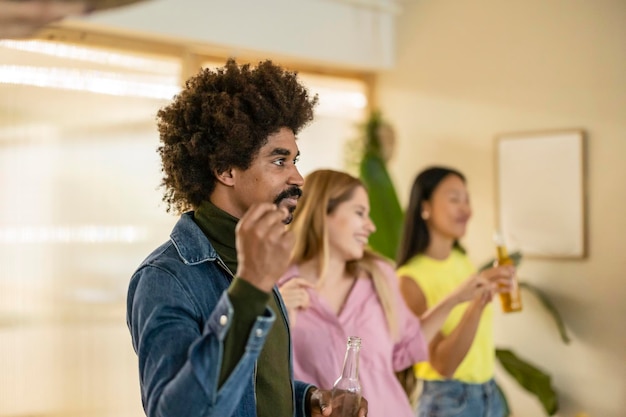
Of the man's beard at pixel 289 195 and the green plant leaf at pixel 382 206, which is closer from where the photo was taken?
the man's beard at pixel 289 195

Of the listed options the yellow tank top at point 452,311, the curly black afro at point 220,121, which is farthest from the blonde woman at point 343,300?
the curly black afro at point 220,121

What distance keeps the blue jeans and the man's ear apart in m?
1.75

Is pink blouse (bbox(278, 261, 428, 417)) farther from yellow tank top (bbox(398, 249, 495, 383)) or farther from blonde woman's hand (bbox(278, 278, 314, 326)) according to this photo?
yellow tank top (bbox(398, 249, 495, 383))

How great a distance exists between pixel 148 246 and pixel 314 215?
166 centimetres

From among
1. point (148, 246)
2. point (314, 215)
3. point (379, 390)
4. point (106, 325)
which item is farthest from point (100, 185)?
point (379, 390)

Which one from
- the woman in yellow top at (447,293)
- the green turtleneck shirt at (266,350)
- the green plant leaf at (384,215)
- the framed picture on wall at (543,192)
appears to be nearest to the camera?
the green turtleneck shirt at (266,350)

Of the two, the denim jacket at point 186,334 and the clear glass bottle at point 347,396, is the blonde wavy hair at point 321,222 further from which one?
the denim jacket at point 186,334

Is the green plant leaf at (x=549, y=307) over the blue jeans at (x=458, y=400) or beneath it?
over

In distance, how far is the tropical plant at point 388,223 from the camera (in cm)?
389

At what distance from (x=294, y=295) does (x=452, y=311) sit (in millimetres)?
960

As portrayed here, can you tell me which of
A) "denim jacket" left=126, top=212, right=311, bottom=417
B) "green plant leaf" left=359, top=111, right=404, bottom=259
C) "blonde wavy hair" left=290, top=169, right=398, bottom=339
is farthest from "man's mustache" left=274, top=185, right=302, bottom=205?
"green plant leaf" left=359, top=111, right=404, bottom=259

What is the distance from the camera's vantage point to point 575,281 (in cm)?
389

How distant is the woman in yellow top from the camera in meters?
2.95

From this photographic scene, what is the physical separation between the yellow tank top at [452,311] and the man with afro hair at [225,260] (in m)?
1.44
